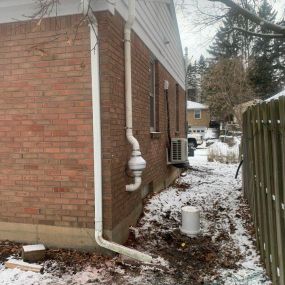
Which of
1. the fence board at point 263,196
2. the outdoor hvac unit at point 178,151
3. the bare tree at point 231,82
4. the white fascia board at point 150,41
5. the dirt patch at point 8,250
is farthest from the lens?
the bare tree at point 231,82

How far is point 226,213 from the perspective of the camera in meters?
6.87

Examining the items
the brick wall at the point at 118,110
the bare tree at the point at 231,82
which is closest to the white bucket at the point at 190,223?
the brick wall at the point at 118,110

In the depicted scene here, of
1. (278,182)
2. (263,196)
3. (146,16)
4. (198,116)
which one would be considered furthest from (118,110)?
(198,116)

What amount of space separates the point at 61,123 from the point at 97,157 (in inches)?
27.2

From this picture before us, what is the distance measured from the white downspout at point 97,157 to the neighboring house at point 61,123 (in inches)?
0.5

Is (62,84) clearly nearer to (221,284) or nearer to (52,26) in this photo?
(52,26)

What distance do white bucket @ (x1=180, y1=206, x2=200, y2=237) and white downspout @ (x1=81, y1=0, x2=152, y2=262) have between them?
121 cm

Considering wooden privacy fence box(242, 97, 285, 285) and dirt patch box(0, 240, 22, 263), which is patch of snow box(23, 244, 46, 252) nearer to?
dirt patch box(0, 240, 22, 263)

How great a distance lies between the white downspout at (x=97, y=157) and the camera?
448cm

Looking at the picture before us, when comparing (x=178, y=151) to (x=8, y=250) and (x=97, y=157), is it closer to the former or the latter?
(x=97, y=157)

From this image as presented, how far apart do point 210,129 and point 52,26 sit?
4340 cm

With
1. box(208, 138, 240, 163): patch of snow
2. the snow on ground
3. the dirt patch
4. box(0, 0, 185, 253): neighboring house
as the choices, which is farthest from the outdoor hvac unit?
box(208, 138, 240, 163): patch of snow

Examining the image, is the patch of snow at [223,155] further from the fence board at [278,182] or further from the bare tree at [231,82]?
the fence board at [278,182]

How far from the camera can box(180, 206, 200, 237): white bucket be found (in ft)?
18.0
